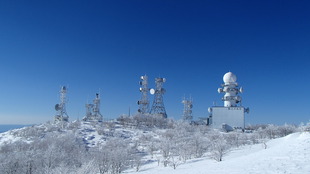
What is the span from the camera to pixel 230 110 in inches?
1943

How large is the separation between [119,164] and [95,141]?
13.1 m

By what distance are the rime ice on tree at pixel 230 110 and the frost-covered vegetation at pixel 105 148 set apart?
8.33m

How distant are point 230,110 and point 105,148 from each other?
3305 centimetres

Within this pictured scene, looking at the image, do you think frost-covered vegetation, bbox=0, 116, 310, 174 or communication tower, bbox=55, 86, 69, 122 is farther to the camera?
communication tower, bbox=55, 86, 69, 122

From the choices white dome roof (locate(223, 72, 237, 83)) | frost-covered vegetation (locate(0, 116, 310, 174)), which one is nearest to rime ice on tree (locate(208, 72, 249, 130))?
white dome roof (locate(223, 72, 237, 83))

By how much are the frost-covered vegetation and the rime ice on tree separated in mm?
8330

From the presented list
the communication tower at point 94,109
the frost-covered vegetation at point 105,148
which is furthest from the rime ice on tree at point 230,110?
the communication tower at point 94,109

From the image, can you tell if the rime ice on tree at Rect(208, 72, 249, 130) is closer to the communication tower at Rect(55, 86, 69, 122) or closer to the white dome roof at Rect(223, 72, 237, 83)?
the white dome roof at Rect(223, 72, 237, 83)

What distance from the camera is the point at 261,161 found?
13.3 meters

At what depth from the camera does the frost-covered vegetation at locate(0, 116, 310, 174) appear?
1798 cm

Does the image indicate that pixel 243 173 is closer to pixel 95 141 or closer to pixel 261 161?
pixel 261 161

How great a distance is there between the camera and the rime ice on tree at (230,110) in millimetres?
48594

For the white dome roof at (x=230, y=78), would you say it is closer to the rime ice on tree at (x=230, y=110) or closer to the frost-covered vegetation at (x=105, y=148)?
the rime ice on tree at (x=230, y=110)

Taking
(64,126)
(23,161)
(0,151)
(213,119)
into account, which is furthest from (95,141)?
(213,119)
